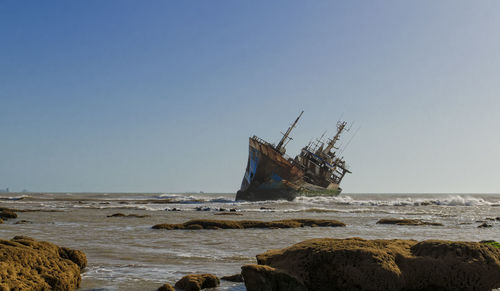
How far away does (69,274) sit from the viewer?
7.61 m

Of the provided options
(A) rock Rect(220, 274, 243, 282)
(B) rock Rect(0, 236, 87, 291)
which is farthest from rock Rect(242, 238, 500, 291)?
(B) rock Rect(0, 236, 87, 291)

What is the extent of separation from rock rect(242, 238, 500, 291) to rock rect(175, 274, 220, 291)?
1041mm

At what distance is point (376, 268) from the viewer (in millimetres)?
7016

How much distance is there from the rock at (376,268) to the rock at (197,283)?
1.04 metres

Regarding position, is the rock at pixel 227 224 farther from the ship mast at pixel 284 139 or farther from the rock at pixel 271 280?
the ship mast at pixel 284 139

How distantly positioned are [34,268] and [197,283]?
2810 mm

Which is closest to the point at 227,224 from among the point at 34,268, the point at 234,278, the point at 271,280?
the point at 234,278

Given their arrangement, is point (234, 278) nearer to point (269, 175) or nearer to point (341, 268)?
point (341, 268)

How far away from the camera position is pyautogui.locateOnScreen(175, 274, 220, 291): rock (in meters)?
7.68

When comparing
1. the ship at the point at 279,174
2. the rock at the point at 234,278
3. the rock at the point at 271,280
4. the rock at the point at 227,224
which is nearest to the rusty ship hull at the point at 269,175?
the ship at the point at 279,174

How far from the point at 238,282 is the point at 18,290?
3.93 meters

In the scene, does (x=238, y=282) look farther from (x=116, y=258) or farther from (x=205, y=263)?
(x=116, y=258)

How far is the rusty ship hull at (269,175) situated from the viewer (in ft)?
188

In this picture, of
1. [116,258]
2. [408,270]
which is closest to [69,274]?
[116,258]
